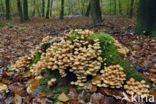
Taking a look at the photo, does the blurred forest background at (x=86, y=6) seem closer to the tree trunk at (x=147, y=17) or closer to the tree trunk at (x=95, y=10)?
the tree trunk at (x=95, y=10)

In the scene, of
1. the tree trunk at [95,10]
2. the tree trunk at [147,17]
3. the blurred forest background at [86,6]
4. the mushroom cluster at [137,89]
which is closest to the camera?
the mushroom cluster at [137,89]

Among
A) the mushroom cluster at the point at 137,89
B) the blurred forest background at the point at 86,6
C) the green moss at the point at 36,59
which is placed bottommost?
the mushroom cluster at the point at 137,89

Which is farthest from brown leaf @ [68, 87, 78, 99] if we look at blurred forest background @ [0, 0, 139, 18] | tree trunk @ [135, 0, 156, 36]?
blurred forest background @ [0, 0, 139, 18]

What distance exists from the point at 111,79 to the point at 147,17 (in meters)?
5.25

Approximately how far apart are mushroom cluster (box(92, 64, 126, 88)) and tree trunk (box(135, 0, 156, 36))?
4.93m

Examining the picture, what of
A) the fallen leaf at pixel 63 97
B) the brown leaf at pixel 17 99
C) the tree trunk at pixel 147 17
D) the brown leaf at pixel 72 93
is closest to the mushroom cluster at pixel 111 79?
the brown leaf at pixel 72 93

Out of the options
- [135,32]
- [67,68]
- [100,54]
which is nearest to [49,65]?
[67,68]

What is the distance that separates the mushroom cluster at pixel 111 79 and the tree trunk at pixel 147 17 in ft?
16.2

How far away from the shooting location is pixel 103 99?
2.38 m

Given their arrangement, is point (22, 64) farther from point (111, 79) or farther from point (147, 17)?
point (147, 17)

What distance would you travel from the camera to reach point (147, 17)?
21.5ft

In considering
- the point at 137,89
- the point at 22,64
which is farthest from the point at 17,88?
the point at 137,89

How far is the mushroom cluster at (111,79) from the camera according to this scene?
2.44m

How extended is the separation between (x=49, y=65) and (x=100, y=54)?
1.02 m
